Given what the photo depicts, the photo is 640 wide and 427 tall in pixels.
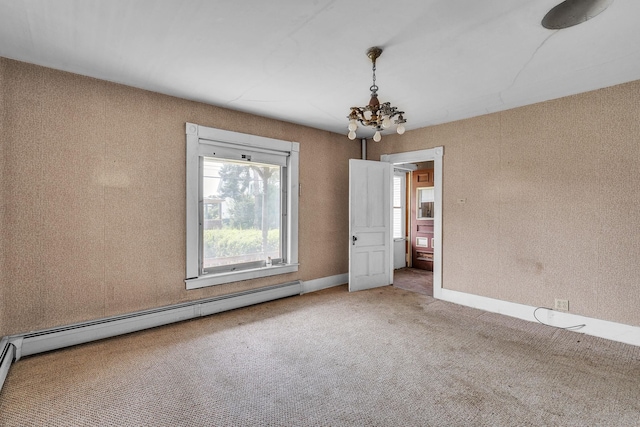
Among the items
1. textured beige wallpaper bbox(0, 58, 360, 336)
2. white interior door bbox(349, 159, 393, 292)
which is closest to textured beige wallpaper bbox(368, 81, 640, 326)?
white interior door bbox(349, 159, 393, 292)

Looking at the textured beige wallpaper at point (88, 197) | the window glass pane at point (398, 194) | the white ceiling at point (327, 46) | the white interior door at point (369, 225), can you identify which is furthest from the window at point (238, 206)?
the window glass pane at point (398, 194)

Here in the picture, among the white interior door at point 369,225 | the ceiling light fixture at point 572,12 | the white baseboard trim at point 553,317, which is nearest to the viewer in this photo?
the ceiling light fixture at point 572,12

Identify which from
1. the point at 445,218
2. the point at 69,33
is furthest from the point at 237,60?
the point at 445,218

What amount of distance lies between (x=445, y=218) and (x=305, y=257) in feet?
7.03

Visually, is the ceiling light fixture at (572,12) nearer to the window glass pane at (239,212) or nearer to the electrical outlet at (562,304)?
the electrical outlet at (562,304)

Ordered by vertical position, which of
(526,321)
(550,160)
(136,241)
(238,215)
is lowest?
(526,321)

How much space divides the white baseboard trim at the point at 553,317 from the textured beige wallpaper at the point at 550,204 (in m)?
0.07

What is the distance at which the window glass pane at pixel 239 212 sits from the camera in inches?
145

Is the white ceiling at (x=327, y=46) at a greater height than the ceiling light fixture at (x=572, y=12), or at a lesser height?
greater

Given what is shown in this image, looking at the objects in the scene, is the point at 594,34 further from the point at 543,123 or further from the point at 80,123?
the point at 80,123

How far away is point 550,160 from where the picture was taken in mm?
3332

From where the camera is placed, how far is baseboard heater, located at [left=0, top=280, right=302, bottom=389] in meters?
2.49

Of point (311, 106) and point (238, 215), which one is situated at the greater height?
point (311, 106)

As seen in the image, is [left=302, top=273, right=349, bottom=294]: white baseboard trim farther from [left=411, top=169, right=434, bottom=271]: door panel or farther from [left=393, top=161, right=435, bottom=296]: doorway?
[left=411, top=169, right=434, bottom=271]: door panel
